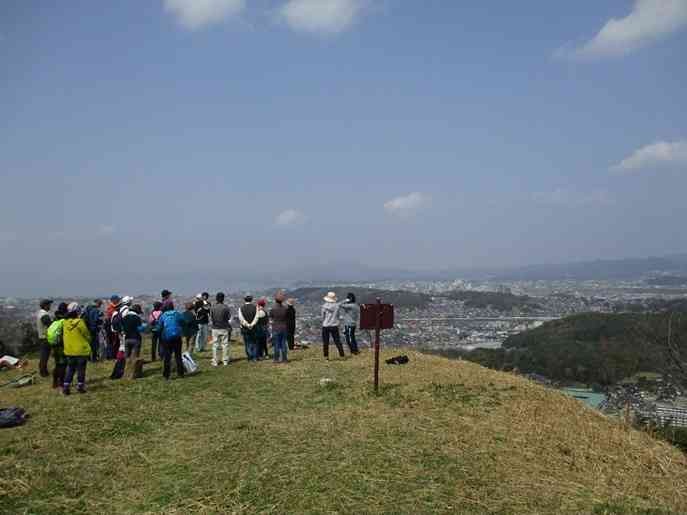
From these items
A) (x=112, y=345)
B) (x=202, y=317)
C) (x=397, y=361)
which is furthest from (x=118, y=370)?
(x=397, y=361)

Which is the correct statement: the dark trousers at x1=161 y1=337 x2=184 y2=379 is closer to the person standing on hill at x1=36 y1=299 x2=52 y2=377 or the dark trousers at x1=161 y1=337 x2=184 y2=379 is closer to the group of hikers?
the group of hikers

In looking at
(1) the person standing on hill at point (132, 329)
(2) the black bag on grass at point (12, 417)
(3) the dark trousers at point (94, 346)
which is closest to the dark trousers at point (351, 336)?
(1) the person standing on hill at point (132, 329)

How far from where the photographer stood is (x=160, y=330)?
45.9 feet

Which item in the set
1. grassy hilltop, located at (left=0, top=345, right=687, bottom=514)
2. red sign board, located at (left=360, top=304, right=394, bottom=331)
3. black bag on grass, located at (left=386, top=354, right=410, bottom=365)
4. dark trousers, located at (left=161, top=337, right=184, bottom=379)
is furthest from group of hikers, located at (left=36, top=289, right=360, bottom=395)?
red sign board, located at (left=360, top=304, right=394, bottom=331)

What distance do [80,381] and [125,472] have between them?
222 inches

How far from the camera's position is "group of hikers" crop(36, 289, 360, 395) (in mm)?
12188

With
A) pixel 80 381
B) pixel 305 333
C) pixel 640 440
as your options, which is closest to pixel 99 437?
pixel 80 381

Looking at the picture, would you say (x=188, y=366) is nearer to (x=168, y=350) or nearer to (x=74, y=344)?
(x=168, y=350)

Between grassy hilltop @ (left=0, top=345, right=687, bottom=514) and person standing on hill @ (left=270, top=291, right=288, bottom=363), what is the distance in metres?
3.10

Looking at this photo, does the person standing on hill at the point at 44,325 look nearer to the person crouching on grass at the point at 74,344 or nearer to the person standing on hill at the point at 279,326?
the person crouching on grass at the point at 74,344

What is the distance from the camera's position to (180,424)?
9961 mm

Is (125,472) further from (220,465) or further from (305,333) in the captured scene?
(305,333)

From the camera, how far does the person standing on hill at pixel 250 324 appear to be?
16297 millimetres

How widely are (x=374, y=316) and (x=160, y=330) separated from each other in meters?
6.22
